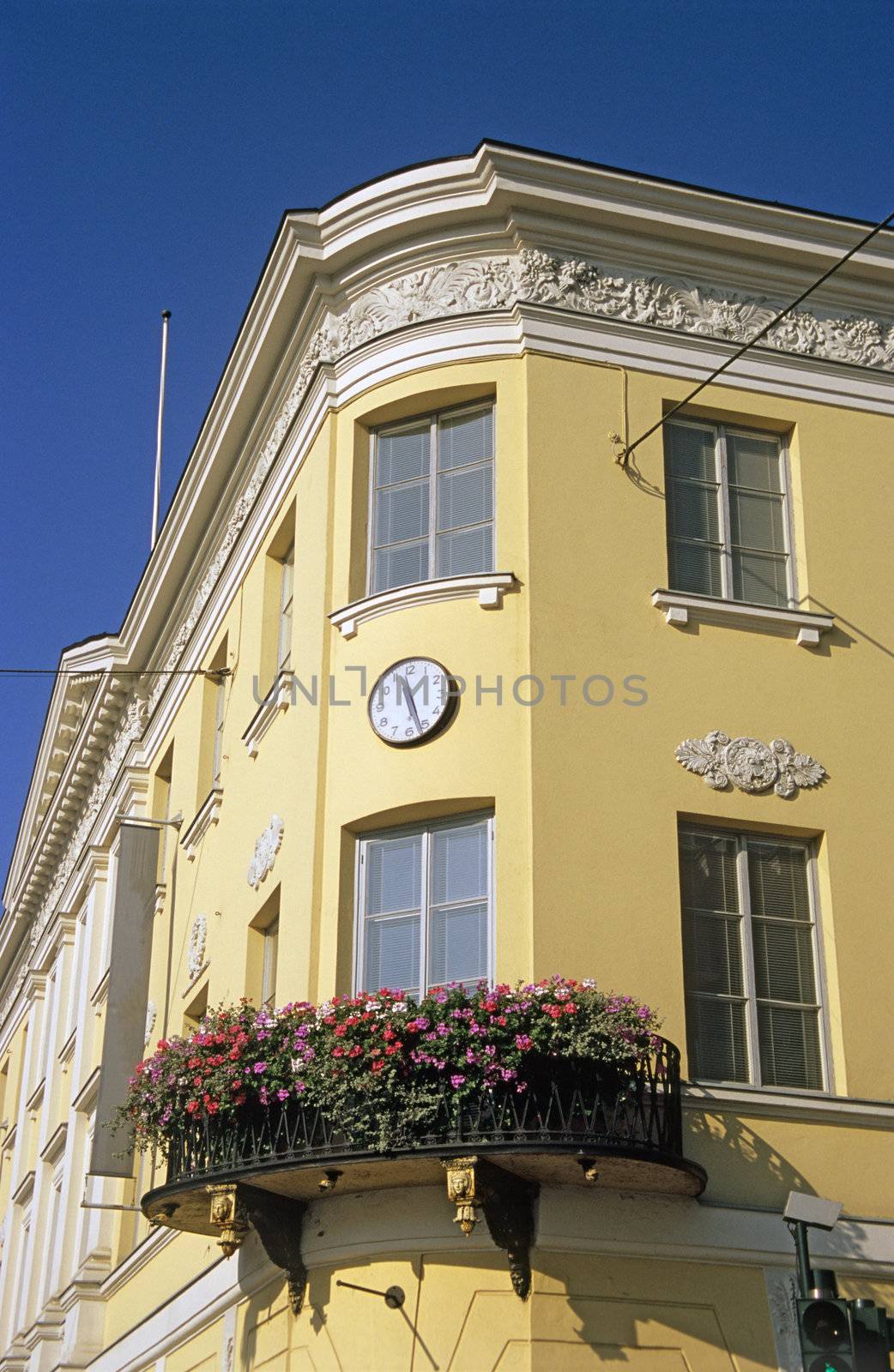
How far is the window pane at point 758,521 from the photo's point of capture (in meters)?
18.4

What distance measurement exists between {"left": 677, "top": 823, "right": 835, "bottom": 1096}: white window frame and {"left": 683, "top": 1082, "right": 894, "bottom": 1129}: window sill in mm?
73

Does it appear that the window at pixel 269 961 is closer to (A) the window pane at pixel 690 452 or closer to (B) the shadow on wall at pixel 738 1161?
(B) the shadow on wall at pixel 738 1161

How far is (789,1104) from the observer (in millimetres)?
15664

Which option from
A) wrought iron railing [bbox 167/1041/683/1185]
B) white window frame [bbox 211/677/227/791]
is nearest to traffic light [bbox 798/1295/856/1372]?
wrought iron railing [bbox 167/1041/683/1185]

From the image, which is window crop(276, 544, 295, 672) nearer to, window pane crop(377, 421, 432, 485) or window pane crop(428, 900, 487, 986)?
window pane crop(377, 421, 432, 485)

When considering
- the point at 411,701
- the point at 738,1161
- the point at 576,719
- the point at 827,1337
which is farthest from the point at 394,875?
the point at 827,1337

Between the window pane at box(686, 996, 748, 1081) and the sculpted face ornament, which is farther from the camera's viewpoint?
the window pane at box(686, 996, 748, 1081)

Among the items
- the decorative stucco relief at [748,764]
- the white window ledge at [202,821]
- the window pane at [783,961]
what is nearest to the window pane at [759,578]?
the decorative stucco relief at [748,764]

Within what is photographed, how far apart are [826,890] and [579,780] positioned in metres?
2.39

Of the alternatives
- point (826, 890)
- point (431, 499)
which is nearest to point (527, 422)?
point (431, 499)

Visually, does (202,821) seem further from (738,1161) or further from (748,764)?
(738,1161)

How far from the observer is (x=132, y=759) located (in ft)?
92.6

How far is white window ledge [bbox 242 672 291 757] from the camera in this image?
18.8 m

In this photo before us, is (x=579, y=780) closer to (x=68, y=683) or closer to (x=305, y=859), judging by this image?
(x=305, y=859)
